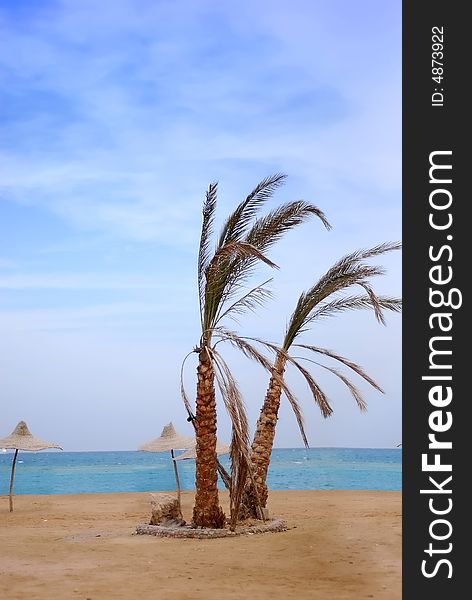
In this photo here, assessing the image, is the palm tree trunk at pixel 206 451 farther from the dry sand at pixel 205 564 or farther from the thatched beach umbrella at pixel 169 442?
the thatched beach umbrella at pixel 169 442

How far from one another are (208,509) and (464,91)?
8.79 m

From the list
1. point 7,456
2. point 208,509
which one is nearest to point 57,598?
point 208,509

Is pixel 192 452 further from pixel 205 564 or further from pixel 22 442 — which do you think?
pixel 205 564

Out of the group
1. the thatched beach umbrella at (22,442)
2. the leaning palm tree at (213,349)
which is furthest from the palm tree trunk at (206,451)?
the thatched beach umbrella at (22,442)

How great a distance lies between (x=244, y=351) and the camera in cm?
1312

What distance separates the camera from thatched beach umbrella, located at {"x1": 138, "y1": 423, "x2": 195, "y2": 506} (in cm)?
2119

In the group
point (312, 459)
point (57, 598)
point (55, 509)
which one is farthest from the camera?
point (312, 459)

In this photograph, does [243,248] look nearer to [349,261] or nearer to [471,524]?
[349,261]

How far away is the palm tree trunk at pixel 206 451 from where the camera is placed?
13555 mm

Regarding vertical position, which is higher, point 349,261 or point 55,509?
point 349,261

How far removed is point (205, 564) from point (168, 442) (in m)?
11.4

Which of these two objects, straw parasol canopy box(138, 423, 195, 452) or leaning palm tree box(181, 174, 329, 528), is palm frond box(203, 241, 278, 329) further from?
straw parasol canopy box(138, 423, 195, 452)

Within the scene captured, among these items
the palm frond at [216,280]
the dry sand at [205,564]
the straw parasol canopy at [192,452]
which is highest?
the palm frond at [216,280]

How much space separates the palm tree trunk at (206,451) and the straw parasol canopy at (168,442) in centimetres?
719
